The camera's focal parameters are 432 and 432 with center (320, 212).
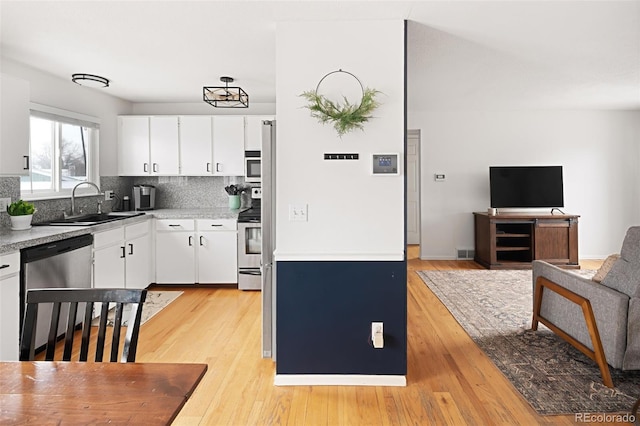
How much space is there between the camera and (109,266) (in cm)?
420

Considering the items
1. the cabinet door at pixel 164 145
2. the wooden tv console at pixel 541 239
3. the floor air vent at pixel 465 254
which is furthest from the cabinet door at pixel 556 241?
the cabinet door at pixel 164 145

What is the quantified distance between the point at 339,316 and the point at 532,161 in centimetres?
556

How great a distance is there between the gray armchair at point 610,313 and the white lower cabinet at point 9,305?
3.68 m

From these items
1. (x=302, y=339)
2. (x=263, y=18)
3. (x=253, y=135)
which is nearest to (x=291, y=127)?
(x=263, y=18)

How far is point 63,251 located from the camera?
3.42m

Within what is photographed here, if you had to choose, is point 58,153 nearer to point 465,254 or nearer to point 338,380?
point 338,380

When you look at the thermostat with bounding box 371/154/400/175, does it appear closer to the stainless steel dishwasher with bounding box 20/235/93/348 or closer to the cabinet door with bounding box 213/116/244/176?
the stainless steel dishwasher with bounding box 20/235/93/348

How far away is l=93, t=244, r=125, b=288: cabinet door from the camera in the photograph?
157 inches

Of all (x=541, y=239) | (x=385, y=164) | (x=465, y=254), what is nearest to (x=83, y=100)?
(x=385, y=164)

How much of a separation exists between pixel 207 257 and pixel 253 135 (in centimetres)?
165

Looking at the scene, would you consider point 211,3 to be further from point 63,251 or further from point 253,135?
point 253,135

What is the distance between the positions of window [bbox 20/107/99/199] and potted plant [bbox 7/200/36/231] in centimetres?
55

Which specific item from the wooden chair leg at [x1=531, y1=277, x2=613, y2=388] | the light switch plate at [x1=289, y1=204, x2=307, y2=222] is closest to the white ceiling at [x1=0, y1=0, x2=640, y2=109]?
the light switch plate at [x1=289, y1=204, x2=307, y2=222]

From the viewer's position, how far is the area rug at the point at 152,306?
4062mm
